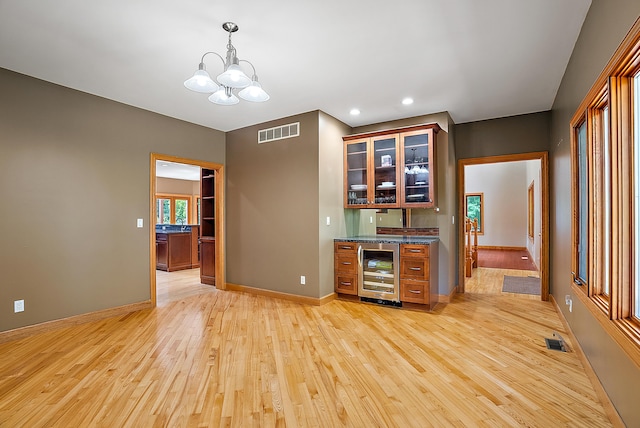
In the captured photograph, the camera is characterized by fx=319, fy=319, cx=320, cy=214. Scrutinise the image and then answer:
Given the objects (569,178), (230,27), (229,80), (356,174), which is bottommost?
(569,178)

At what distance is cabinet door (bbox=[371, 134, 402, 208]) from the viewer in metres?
4.53

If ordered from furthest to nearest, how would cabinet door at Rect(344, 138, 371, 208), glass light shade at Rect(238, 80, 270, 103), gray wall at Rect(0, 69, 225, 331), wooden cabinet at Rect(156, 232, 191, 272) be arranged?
wooden cabinet at Rect(156, 232, 191, 272) < cabinet door at Rect(344, 138, 371, 208) < gray wall at Rect(0, 69, 225, 331) < glass light shade at Rect(238, 80, 270, 103)

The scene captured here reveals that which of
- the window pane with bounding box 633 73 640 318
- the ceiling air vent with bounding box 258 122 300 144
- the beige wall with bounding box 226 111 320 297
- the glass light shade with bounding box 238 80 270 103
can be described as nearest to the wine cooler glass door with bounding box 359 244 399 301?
the beige wall with bounding box 226 111 320 297

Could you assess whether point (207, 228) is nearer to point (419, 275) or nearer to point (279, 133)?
point (279, 133)

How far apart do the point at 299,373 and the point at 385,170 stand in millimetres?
3065

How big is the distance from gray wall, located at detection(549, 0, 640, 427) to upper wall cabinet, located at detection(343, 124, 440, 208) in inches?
54.8

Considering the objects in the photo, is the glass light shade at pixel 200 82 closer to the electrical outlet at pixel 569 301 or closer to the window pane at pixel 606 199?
the window pane at pixel 606 199

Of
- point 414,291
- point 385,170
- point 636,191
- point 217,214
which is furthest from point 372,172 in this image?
point 636,191

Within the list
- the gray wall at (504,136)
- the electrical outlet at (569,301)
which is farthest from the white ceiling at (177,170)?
the electrical outlet at (569,301)

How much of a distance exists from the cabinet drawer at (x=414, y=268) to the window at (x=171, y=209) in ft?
30.0

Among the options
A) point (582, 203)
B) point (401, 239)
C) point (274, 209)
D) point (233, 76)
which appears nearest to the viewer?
point (233, 76)

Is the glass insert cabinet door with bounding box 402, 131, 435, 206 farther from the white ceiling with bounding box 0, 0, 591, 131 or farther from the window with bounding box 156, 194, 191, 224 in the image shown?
the window with bounding box 156, 194, 191, 224

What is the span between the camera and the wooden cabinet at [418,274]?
4.03m

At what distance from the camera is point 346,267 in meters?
4.59
